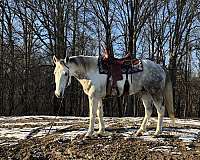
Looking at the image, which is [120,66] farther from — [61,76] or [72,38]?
[72,38]

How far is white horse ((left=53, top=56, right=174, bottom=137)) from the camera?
8.88 metres

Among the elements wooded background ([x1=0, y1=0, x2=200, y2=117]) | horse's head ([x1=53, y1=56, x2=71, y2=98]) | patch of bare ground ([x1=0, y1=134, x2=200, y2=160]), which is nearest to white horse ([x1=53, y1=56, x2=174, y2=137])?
horse's head ([x1=53, y1=56, x2=71, y2=98])

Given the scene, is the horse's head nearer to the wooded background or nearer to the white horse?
the white horse

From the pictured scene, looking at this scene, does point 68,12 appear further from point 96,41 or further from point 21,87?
point 21,87

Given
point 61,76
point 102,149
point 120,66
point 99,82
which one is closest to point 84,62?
point 99,82

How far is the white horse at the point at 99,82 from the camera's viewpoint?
8875 millimetres

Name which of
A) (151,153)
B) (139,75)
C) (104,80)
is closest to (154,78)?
(139,75)

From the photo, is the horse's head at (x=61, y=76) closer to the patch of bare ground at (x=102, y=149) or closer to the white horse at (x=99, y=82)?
the white horse at (x=99, y=82)

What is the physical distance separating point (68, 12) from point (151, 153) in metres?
24.4

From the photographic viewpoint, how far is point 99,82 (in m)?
9.18

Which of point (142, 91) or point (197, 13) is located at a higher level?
point (197, 13)

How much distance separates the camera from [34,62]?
3575 cm

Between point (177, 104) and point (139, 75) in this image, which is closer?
point (139, 75)

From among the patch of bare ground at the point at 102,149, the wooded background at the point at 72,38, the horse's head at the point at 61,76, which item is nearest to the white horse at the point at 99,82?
the horse's head at the point at 61,76
